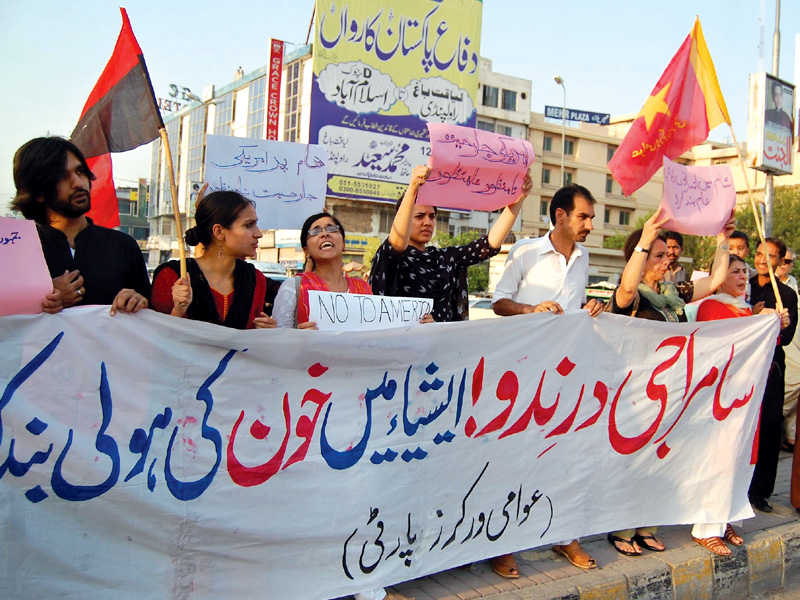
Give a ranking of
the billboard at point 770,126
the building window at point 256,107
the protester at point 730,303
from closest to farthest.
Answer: the protester at point 730,303
the billboard at point 770,126
the building window at point 256,107

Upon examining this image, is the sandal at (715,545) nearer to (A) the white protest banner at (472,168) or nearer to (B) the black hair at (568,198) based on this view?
(B) the black hair at (568,198)

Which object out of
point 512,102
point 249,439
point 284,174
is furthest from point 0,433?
point 512,102

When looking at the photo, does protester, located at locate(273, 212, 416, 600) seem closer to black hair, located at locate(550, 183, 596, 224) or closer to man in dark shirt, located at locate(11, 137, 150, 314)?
man in dark shirt, located at locate(11, 137, 150, 314)

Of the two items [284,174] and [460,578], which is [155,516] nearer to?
[460,578]

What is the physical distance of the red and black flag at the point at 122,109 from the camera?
265 cm

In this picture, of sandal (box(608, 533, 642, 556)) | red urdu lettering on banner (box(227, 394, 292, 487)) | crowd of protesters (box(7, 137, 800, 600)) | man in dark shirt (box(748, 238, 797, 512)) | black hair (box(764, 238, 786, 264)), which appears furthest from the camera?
black hair (box(764, 238, 786, 264))

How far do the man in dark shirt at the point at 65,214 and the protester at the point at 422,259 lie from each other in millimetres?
1203

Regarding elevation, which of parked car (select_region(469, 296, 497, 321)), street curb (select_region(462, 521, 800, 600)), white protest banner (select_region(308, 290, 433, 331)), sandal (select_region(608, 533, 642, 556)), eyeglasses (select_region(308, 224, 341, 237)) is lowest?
street curb (select_region(462, 521, 800, 600))

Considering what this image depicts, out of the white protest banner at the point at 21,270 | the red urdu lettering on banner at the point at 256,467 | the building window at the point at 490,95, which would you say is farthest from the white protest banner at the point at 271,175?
the building window at the point at 490,95

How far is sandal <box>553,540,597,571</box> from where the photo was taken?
3.22m

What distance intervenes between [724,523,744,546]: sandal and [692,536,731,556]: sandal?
9cm

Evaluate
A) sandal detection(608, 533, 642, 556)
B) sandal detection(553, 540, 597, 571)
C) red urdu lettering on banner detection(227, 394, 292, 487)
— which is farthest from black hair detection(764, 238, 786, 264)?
red urdu lettering on banner detection(227, 394, 292, 487)

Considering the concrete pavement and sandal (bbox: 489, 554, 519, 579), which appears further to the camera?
sandal (bbox: 489, 554, 519, 579)

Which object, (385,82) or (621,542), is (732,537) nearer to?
(621,542)
